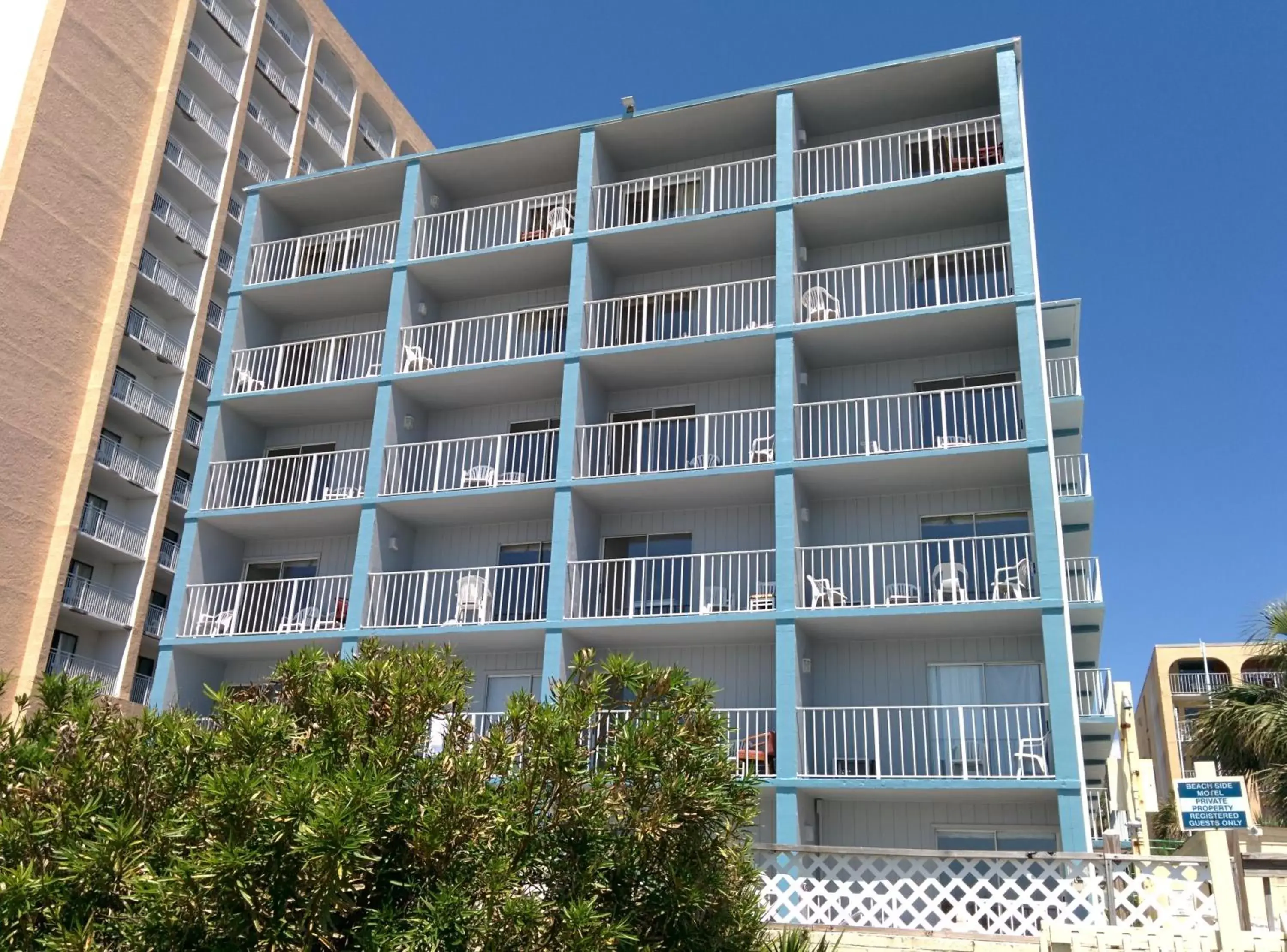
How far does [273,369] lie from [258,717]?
2008 centimetres

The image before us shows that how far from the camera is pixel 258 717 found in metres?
8.40

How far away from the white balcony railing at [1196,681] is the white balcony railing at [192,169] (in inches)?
2090

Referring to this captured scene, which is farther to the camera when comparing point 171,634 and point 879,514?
point 171,634

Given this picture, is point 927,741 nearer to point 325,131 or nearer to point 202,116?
point 202,116

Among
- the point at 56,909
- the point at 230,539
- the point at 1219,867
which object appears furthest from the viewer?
the point at 230,539

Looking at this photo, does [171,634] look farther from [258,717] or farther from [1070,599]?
[1070,599]

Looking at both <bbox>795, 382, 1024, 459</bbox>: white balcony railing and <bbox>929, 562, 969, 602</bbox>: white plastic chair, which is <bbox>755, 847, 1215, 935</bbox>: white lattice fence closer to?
<bbox>929, 562, 969, 602</bbox>: white plastic chair

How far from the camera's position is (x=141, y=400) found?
37750 millimetres

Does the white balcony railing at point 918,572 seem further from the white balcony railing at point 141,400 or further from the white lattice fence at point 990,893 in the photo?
the white balcony railing at point 141,400

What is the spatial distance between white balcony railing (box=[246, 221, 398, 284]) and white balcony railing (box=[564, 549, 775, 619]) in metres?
9.95

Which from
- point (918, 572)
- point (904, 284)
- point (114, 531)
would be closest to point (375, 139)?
point (114, 531)

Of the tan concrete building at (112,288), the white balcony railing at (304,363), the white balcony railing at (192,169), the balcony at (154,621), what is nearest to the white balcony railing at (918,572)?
the white balcony railing at (304,363)

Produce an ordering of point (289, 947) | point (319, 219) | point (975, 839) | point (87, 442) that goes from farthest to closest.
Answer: point (87, 442) < point (319, 219) < point (975, 839) < point (289, 947)

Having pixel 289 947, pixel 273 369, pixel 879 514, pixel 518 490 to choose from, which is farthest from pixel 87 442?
pixel 289 947
